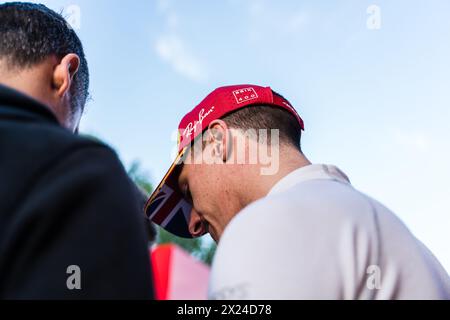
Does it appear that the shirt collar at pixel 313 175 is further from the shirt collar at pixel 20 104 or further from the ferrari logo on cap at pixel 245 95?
the shirt collar at pixel 20 104

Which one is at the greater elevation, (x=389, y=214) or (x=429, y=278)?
(x=389, y=214)

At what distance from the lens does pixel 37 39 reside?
1991mm

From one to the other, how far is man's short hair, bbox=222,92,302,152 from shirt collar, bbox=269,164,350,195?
492 mm

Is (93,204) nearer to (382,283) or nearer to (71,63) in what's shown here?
(382,283)

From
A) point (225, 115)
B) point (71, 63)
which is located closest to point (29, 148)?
point (71, 63)

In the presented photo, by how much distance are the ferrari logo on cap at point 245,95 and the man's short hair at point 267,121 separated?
53 mm

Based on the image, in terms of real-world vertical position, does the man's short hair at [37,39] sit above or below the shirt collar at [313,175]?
above

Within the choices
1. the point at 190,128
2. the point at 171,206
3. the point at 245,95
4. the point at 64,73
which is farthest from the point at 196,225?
the point at 64,73

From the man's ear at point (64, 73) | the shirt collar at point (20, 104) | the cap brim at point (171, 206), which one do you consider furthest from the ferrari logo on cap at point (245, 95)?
the shirt collar at point (20, 104)

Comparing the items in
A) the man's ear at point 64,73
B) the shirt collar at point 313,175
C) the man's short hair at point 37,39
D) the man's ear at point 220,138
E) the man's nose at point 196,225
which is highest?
the man's short hair at point 37,39

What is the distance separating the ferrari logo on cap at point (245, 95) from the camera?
2828 mm

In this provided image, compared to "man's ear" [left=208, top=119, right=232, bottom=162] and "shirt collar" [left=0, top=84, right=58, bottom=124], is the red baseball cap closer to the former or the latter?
"man's ear" [left=208, top=119, right=232, bottom=162]

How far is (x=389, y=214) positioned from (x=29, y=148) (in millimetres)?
1056

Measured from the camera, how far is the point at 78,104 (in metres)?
2.13
